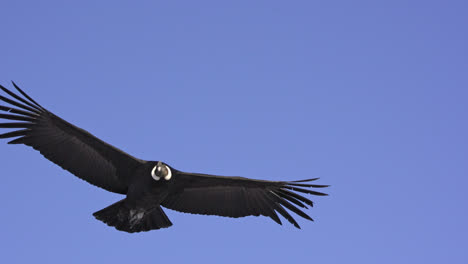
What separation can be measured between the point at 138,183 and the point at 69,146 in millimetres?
1566

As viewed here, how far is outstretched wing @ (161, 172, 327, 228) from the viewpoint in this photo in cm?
1537

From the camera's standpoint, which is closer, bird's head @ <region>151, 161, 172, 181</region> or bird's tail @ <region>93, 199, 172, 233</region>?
bird's head @ <region>151, 161, 172, 181</region>

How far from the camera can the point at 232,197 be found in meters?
15.7

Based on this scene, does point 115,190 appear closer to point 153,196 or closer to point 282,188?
point 153,196

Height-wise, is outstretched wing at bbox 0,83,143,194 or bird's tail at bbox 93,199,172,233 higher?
outstretched wing at bbox 0,83,143,194

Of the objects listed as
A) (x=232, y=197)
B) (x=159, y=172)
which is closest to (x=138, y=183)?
(x=159, y=172)

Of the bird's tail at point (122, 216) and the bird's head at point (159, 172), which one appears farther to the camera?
the bird's tail at point (122, 216)

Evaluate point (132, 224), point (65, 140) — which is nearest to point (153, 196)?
point (132, 224)

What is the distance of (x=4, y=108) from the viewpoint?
14008mm

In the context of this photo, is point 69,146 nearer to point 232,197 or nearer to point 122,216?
point 122,216

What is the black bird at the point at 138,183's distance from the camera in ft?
47.0

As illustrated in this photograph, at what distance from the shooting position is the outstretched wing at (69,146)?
14180mm

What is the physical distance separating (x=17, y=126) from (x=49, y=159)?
2.97 feet

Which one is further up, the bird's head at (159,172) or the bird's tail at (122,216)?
the bird's head at (159,172)
